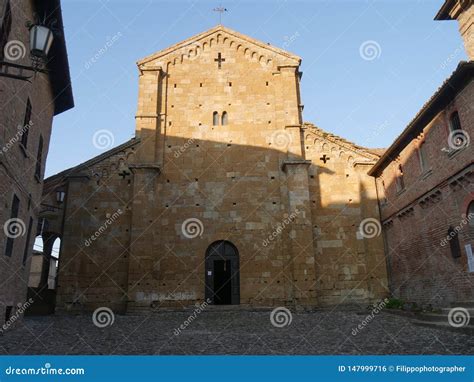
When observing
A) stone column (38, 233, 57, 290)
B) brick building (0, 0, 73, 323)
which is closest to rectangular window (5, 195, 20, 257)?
brick building (0, 0, 73, 323)

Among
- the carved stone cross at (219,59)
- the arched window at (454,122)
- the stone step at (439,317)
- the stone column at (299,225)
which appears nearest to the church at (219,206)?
the stone column at (299,225)

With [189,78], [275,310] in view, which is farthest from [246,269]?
[189,78]

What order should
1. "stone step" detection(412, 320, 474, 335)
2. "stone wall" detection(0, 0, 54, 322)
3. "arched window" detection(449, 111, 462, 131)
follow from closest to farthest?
1. "stone step" detection(412, 320, 474, 335)
2. "stone wall" detection(0, 0, 54, 322)
3. "arched window" detection(449, 111, 462, 131)

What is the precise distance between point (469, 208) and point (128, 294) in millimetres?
12942

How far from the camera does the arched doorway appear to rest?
56.6 feet

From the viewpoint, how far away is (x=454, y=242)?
1241cm

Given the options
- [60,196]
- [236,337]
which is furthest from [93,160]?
[236,337]

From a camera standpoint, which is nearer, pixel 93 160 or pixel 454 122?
pixel 454 122

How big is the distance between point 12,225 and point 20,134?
2.69 metres

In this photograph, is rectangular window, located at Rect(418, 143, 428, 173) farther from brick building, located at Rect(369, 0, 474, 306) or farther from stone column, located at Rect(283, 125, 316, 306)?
stone column, located at Rect(283, 125, 316, 306)

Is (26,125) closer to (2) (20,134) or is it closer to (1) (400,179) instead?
(2) (20,134)

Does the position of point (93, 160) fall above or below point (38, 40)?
above

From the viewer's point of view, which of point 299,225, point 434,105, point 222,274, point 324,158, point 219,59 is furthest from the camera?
point 219,59

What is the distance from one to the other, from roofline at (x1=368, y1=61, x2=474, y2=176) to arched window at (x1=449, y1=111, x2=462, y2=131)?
1.61ft
